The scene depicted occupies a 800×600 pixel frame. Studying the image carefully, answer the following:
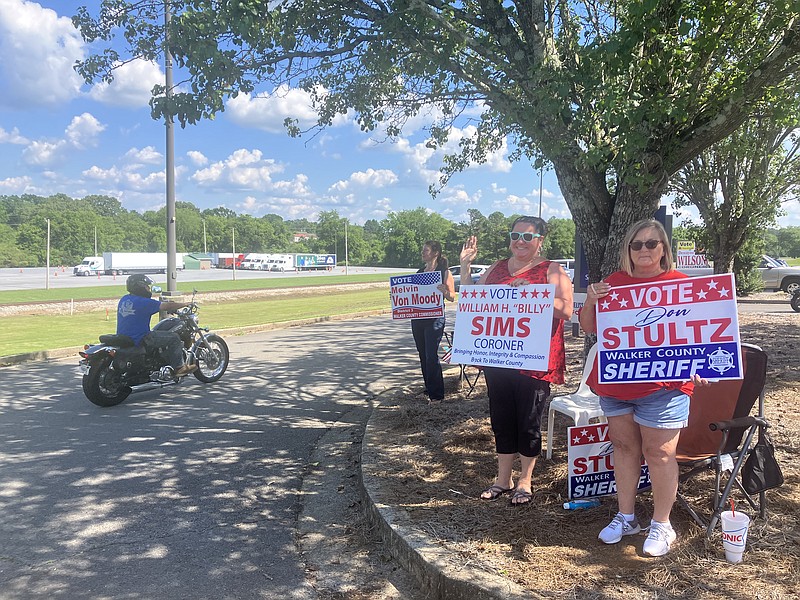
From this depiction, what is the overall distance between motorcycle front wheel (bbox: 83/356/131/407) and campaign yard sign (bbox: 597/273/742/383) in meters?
6.35

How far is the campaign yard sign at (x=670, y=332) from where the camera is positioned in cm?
320

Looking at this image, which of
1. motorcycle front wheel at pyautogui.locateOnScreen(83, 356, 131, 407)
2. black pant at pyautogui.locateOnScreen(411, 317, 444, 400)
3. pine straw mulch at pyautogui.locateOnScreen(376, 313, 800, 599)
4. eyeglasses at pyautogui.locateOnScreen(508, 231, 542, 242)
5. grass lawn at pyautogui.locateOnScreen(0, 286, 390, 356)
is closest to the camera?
pine straw mulch at pyautogui.locateOnScreen(376, 313, 800, 599)

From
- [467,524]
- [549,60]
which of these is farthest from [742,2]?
[467,524]

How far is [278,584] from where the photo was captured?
134 inches

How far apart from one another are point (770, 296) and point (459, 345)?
24.4 m

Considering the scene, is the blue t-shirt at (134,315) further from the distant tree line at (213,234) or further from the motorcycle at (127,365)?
the distant tree line at (213,234)

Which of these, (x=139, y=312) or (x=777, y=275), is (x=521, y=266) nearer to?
(x=139, y=312)

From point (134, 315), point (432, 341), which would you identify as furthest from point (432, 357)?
point (134, 315)

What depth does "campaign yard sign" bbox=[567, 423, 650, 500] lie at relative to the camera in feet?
12.5

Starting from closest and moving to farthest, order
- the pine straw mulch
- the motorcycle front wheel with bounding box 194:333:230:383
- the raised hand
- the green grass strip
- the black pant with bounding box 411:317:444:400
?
the pine straw mulch
the raised hand
the black pant with bounding box 411:317:444:400
the motorcycle front wheel with bounding box 194:333:230:383
the green grass strip

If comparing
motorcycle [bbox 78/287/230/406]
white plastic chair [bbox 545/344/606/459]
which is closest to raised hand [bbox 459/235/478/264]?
white plastic chair [bbox 545/344/606/459]

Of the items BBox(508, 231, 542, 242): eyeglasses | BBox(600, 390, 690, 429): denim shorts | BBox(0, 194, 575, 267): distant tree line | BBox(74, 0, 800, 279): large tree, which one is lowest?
BBox(600, 390, 690, 429): denim shorts

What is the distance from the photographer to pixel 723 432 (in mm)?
3379

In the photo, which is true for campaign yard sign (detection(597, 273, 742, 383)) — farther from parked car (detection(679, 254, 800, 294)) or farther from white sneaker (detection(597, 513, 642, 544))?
parked car (detection(679, 254, 800, 294))
